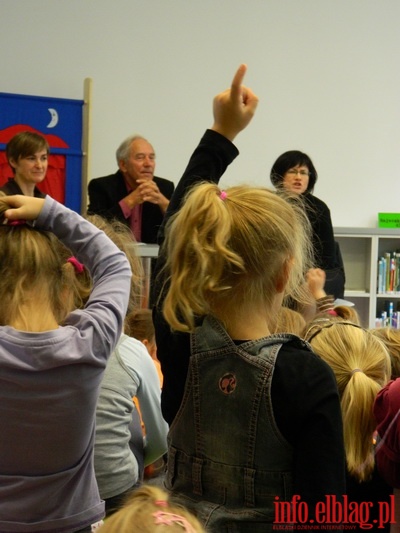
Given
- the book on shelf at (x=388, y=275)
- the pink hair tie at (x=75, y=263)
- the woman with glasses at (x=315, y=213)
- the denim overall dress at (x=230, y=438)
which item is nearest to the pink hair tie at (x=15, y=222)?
the pink hair tie at (x=75, y=263)

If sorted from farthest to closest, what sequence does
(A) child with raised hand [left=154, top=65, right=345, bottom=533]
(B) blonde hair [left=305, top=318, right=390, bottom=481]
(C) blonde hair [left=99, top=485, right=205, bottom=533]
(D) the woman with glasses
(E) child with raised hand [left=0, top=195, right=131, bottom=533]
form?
(D) the woman with glasses → (B) blonde hair [left=305, top=318, right=390, bottom=481] → (E) child with raised hand [left=0, top=195, right=131, bottom=533] → (A) child with raised hand [left=154, top=65, right=345, bottom=533] → (C) blonde hair [left=99, top=485, right=205, bottom=533]

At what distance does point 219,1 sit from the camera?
537cm

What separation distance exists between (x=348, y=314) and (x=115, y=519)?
47.8 inches

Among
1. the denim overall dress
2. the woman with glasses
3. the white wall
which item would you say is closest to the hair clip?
the denim overall dress

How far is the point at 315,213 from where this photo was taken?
9.73 ft

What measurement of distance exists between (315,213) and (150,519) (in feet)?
7.39

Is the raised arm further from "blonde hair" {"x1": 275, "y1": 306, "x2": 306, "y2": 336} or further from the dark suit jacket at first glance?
the dark suit jacket

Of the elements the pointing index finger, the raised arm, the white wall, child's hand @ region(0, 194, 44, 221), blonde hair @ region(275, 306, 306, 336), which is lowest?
blonde hair @ region(275, 306, 306, 336)

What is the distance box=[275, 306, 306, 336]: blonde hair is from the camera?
168 cm

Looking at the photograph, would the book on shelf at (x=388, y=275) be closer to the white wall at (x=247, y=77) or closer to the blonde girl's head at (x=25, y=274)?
the white wall at (x=247, y=77)

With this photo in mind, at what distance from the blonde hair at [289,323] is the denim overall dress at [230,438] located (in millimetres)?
557

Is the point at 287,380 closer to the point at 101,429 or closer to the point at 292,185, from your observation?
the point at 101,429

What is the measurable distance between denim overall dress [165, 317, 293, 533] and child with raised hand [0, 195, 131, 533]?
18 centimetres

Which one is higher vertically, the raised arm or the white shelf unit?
the raised arm
